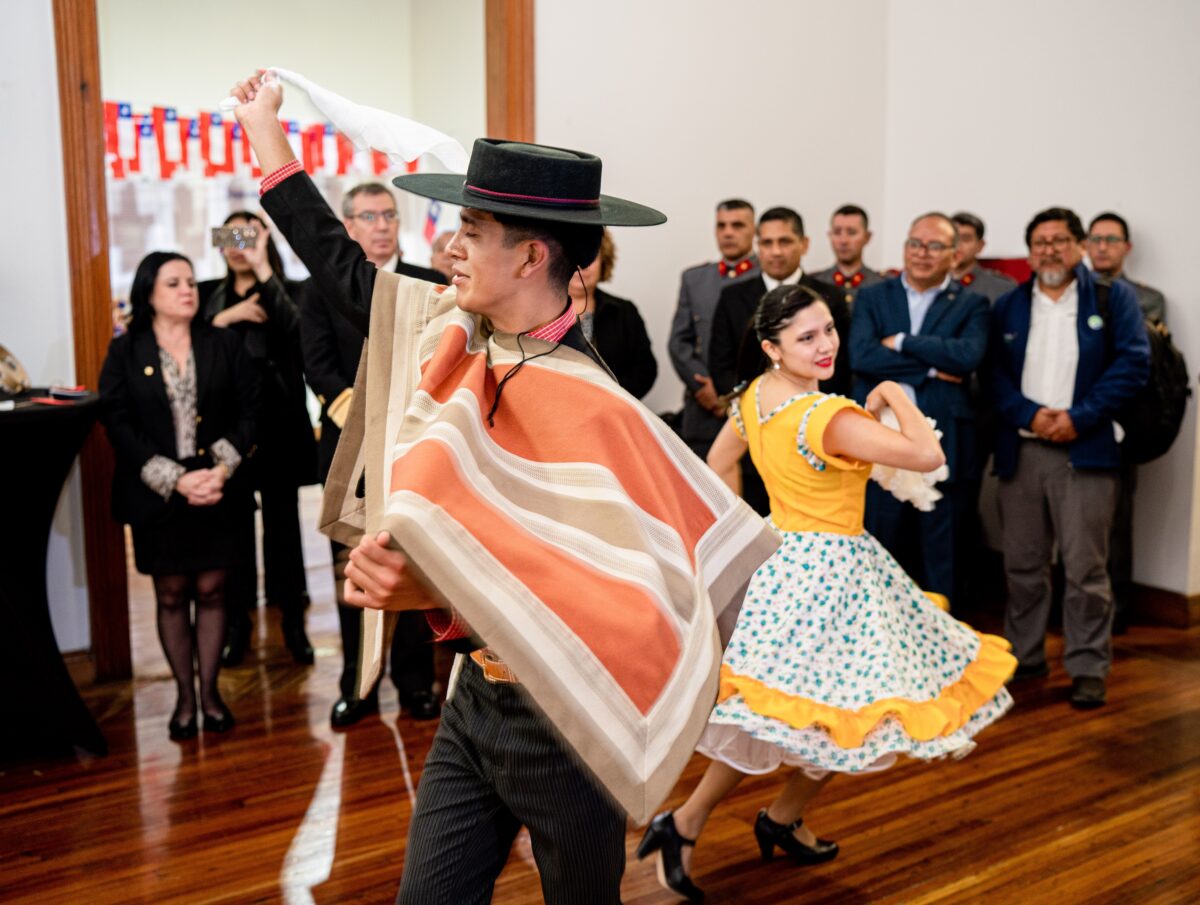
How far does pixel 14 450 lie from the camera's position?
355 cm

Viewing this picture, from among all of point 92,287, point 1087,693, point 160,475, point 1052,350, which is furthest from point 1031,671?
point 92,287

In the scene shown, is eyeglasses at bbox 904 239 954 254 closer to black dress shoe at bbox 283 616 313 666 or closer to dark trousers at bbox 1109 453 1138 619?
A: dark trousers at bbox 1109 453 1138 619

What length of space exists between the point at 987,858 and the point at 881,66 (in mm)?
4639

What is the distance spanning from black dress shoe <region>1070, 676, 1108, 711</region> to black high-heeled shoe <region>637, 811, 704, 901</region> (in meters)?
2.00

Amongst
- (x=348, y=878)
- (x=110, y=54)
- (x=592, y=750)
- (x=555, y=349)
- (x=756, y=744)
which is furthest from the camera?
(x=110, y=54)

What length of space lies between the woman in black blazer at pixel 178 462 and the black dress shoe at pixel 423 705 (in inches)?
23.4

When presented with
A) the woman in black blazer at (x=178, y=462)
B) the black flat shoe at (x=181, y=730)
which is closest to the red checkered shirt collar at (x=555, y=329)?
the woman in black blazer at (x=178, y=462)

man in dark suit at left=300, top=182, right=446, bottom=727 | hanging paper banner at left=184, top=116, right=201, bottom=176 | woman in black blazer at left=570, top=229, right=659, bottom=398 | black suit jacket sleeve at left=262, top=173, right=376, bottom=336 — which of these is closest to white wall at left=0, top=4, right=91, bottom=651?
man in dark suit at left=300, top=182, right=446, bottom=727

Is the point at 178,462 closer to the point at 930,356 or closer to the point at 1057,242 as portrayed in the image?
the point at 930,356

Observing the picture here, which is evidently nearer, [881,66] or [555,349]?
[555,349]

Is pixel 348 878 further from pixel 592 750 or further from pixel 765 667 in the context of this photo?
pixel 592 750

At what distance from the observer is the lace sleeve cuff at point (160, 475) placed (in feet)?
12.8

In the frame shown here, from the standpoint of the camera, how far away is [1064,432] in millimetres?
4430

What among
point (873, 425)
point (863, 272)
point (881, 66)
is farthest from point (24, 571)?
point (881, 66)
